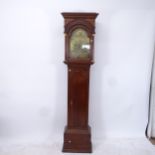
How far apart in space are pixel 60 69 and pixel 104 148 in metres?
1.17

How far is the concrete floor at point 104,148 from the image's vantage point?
2.69 metres

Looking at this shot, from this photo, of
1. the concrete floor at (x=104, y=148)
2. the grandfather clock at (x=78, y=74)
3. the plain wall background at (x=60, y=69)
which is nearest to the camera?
the grandfather clock at (x=78, y=74)

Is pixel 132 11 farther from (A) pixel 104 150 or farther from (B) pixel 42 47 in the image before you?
(A) pixel 104 150

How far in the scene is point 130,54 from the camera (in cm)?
297

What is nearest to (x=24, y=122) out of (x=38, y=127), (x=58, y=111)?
(x=38, y=127)

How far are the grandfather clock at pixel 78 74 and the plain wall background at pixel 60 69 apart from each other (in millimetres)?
296

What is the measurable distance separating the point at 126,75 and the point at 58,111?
105 centimetres

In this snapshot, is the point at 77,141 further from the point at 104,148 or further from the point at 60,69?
the point at 60,69

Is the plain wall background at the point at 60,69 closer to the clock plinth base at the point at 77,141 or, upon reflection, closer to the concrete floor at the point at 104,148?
the concrete floor at the point at 104,148

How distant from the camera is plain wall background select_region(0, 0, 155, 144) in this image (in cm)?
287

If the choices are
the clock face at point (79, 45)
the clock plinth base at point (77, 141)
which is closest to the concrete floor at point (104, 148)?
the clock plinth base at point (77, 141)

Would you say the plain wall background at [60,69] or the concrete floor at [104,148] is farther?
the plain wall background at [60,69]

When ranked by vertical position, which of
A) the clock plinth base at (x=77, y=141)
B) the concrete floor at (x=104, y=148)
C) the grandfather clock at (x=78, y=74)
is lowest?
the concrete floor at (x=104, y=148)

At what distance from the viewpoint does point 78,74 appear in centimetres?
268
